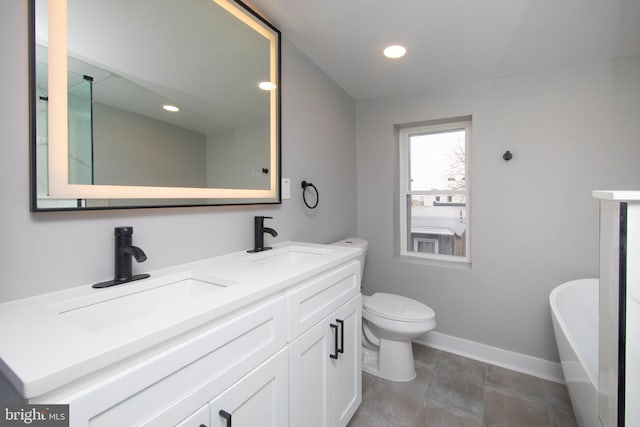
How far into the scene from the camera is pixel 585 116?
1.96 m

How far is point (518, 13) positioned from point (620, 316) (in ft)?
5.06

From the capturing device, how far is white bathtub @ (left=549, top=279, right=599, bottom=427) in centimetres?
118

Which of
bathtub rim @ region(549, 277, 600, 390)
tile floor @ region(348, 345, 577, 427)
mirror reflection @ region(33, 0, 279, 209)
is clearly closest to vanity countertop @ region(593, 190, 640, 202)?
bathtub rim @ region(549, 277, 600, 390)

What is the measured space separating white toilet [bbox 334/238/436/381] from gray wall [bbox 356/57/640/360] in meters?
0.54

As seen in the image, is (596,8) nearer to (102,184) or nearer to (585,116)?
(585,116)

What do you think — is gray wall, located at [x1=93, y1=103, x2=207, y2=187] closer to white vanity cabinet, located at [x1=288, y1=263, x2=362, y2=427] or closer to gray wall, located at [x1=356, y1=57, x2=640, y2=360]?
white vanity cabinet, located at [x1=288, y1=263, x2=362, y2=427]

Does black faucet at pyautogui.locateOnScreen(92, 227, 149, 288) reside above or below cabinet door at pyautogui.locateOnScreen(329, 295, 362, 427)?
above

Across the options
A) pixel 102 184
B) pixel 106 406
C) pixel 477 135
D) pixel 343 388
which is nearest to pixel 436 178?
pixel 477 135

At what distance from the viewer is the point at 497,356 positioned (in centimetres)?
224

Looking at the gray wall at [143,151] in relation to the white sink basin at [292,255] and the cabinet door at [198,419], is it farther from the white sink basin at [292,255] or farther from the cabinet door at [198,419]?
the cabinet door at [198,419]

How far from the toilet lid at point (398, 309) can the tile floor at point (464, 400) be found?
Result: 1.58 ft

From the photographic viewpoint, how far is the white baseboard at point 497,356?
2.07 m

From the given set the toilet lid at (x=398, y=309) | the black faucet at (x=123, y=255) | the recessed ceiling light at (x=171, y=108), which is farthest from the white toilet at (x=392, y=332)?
the recessed ceiling light at (x=171, y=108)

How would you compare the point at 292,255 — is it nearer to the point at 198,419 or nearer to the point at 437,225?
the point at 198,419
